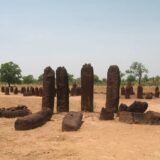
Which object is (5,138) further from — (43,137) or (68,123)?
(68,123)

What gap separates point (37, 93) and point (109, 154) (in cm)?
2791

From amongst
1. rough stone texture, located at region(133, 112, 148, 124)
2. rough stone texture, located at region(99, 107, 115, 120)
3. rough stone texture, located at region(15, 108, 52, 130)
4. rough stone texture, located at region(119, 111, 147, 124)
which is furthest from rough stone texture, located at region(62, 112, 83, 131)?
rough stone texture, located at region(133, 112, 148, 124)

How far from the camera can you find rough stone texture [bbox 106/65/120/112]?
19359 mm

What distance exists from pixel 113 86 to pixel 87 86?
1252mm

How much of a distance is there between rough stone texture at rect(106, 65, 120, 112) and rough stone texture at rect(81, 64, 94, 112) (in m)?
0.85

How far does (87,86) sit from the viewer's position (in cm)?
1981

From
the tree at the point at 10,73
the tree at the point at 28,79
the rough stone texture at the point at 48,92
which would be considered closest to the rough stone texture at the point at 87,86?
the rough stone texture at the point at 48,92

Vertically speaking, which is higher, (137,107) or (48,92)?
(48,92)

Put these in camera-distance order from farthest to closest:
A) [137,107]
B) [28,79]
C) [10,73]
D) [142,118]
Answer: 1. [28,79]
2. [10,73]
3. [137,107]
4. [142,118]

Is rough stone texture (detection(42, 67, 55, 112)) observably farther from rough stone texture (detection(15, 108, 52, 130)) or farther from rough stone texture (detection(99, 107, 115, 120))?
rough stone texture (detection(99, 107, 115, 120))

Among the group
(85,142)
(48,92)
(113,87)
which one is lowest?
(85,142)

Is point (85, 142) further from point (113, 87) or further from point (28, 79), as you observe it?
point (28, 79)

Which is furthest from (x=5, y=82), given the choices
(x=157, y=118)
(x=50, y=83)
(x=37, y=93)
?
(x=157, y=118)

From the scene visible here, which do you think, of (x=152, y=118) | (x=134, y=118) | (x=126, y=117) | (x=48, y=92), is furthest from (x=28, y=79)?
(x=152, y=118)
